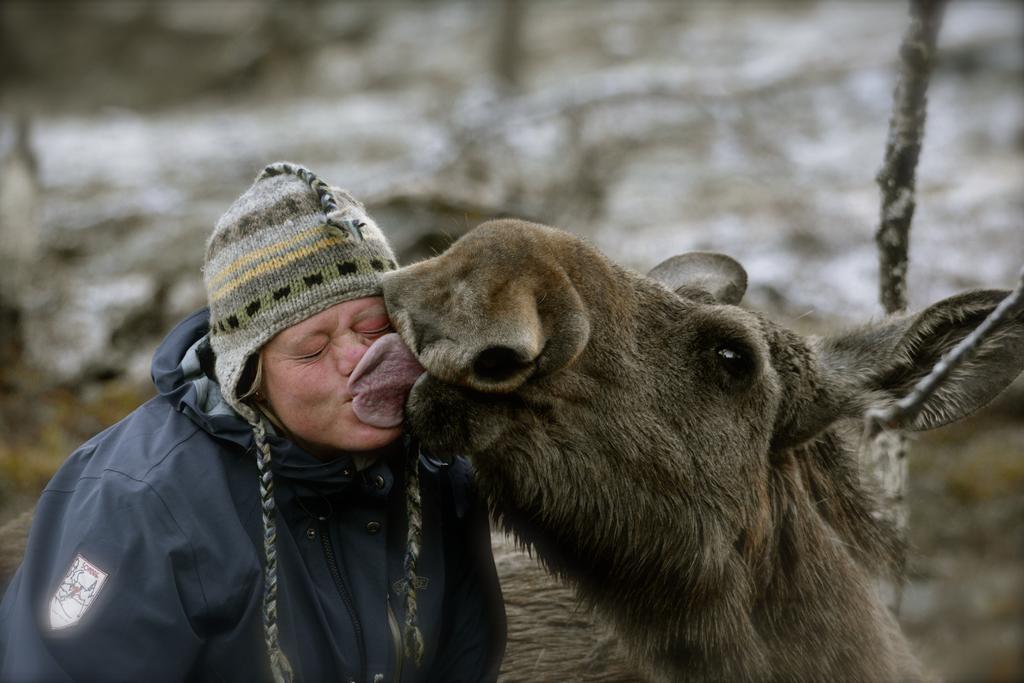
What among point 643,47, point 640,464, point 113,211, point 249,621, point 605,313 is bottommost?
point 249,621

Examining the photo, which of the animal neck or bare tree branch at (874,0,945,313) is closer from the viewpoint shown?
the animal neck

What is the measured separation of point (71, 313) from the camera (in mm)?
10195

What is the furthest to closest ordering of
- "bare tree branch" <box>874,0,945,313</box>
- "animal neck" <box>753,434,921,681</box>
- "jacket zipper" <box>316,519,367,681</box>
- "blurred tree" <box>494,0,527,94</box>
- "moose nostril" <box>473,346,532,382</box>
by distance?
"blurred tree" <box>494,0,527,94</box> < "bare tree branch" <box>874,0,945,313</box> < "animal neck" <box>753,434,921,681</box> < "jacket zipper" <box>316,519,367,681</box> < "moose nostril" <box>473,346,532,382</box>

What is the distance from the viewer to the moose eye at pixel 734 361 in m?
3.21

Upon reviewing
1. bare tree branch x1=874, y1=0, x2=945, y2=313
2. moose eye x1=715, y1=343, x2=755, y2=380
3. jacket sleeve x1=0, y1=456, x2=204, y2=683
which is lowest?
jacket sleeve x1=0, y1=456, x2=204, y2=683

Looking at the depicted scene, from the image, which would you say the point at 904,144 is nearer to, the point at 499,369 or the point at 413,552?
the point at 499,369

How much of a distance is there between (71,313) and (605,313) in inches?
336

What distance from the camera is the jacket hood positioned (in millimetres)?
3107

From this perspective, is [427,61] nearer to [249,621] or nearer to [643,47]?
[643,47]

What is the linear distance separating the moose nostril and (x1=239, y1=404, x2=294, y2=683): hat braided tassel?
78 centimetres

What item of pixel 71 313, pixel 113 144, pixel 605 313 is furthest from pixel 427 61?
pixel 605 313

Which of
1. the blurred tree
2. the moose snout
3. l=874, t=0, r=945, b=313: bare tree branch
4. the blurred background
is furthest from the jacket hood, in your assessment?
the blurred tree

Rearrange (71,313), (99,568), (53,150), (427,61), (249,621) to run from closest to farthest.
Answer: (99,568) < (249,621) < (71,313) < (53,150) < (427,61)

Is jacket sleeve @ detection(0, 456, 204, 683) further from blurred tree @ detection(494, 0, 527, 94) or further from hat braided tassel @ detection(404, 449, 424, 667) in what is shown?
blurred tree @ detection(494, 0, 527, 94)
